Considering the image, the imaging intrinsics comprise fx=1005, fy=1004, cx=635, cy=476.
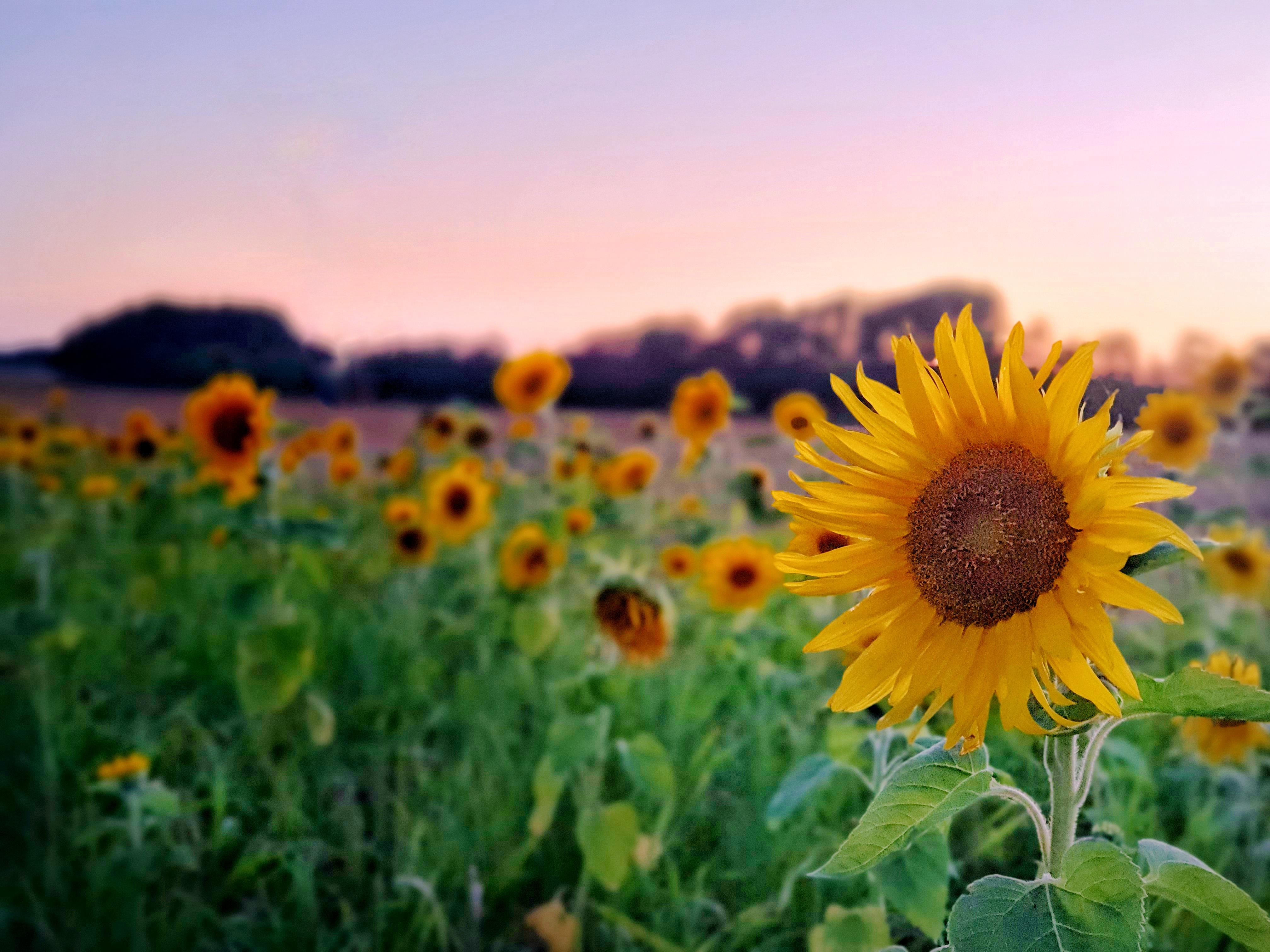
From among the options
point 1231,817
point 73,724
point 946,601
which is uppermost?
point 946,601

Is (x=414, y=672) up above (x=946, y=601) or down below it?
below

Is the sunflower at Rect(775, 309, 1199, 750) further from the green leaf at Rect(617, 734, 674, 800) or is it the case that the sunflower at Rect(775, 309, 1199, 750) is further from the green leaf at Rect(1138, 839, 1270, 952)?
the green leaf at Rect(617, 734, 674, 800)

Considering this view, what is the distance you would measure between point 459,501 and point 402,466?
3.14 feet

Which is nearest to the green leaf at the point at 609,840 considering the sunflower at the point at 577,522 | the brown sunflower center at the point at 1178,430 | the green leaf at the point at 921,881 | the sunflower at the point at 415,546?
the green leaf at the point at 921,881

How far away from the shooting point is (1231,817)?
177 cm

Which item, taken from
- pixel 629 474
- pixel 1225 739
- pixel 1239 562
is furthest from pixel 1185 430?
pixel 629 474

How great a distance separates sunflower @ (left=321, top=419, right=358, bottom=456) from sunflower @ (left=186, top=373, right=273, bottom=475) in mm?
1756

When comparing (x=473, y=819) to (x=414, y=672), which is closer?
(x=473, y=819)

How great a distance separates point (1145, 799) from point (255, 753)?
6.02 ft

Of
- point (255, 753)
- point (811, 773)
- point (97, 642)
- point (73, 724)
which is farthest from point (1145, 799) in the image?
point (97, 642)

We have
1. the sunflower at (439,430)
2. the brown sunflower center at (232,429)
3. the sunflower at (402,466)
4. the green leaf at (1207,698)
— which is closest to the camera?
the green leaf at (1207,698)

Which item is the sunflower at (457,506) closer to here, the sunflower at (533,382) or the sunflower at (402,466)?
the sunflower at (533,382)

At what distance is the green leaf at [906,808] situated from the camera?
668 mm

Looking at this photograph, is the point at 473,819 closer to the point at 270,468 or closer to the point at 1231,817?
the point at 270,468
